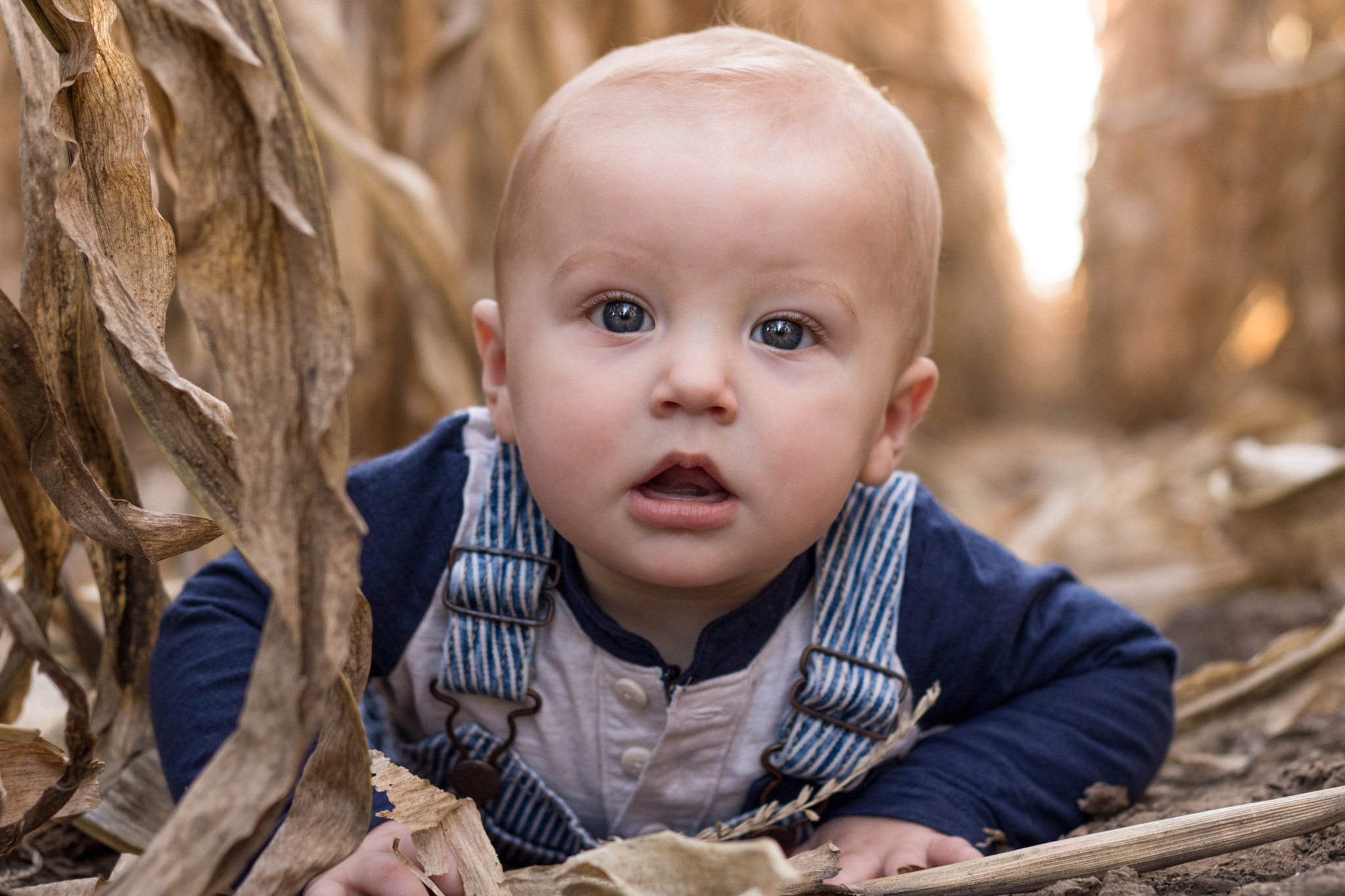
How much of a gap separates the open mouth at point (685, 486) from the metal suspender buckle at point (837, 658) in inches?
8.6

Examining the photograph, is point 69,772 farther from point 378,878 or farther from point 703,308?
point 703,308

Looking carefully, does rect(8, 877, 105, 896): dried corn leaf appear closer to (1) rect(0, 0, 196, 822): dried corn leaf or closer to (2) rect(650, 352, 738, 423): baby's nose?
(1) rect(0, 0, 196, 822): dried corn leaf

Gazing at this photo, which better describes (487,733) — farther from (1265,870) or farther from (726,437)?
(1265,870)

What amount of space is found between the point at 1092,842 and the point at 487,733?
1.78 feet

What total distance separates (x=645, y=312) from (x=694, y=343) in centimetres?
6

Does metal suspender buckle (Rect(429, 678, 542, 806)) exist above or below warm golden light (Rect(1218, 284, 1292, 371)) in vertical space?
below

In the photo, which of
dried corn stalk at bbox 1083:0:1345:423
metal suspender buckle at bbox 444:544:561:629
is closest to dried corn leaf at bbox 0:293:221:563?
metal suspender buckle at bbox 444:544:561:629

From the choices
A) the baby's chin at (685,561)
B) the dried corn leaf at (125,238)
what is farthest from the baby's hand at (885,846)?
the dried corn leaf at (125,238)

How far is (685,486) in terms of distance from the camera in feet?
3.16

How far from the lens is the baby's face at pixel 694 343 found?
3.08 feet

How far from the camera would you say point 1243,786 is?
1.13 meters

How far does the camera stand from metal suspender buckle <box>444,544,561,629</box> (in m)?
1.08

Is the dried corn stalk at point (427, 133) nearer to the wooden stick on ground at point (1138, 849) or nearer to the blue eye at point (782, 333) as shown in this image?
the blue eye at point (782, 333)

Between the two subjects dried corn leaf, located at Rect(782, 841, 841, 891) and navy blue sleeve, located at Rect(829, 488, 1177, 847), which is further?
navy blue sleeve, located at Rect(829, 488, 1177, 847)
